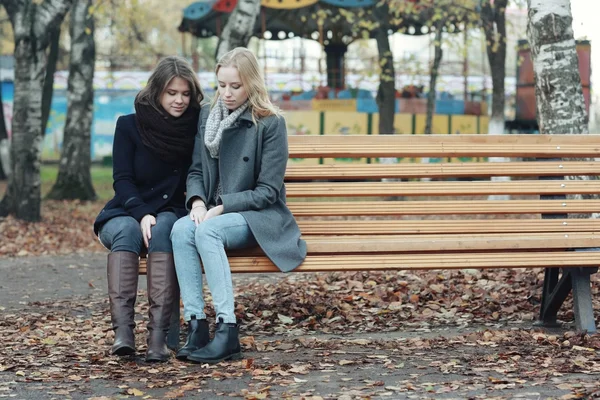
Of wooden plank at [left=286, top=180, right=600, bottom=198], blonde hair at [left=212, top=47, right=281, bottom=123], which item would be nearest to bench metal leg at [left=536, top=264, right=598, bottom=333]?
wooden plank at [left=286, top=180, right=600, bottom=198]

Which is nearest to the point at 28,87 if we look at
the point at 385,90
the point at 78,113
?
the point at 78,113

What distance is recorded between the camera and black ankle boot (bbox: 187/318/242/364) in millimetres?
5070

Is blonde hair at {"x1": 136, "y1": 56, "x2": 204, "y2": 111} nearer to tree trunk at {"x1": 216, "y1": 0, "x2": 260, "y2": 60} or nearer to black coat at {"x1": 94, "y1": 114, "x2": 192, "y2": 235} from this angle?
black coat at {"x1": 94, "y1": 114, "x2": 192, "y2": 235}

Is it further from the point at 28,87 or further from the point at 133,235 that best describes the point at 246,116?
the point at 28,87

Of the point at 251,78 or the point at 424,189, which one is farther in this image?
the point at 424,189

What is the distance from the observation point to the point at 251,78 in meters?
5.40

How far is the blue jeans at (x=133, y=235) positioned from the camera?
527cm

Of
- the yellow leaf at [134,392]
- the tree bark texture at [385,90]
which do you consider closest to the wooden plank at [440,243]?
the yellow leaf at [134,392]

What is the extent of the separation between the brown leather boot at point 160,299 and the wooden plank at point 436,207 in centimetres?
88

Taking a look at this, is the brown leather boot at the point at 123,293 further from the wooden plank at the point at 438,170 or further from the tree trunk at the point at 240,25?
the tree trunk at the point at 240,25

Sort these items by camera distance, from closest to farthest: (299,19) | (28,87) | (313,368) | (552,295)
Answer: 1. (313,368)
2. (552,295)
3. (28,87)
4. (299,19)

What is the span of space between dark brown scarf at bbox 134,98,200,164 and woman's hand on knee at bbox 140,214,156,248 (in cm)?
38

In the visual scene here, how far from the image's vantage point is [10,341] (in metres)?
5.93

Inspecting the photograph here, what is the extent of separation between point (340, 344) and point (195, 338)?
82 centimetres
